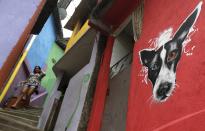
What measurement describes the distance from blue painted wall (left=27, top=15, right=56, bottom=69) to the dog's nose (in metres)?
10.00

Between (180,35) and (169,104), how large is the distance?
111 cm

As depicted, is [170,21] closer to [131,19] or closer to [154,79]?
[154,79]

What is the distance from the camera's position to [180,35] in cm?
475

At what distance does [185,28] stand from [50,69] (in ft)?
38.9

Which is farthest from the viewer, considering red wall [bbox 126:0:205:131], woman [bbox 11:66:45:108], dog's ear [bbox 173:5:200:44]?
woman [bbox 11:66:45:108]

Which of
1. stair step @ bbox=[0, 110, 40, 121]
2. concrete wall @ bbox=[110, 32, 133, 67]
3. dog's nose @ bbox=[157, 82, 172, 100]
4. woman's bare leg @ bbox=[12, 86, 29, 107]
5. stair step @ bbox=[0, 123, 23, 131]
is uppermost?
concrete wall @ bbox=[110, 32, 133, 67]

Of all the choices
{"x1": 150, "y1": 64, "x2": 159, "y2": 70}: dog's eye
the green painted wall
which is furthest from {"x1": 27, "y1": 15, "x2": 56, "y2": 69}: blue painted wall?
{"x1": 150, "y1": 64, "x2": 159, "y2": 70}: dog's eye

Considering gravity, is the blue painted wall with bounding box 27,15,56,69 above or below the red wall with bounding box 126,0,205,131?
above

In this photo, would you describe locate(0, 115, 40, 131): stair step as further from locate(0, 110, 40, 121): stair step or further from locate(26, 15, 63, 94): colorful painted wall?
locate(26, 15, 63, 94): colorful painted wall

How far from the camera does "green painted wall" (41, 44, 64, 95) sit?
15.2 metres

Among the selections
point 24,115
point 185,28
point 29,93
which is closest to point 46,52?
point 29,93

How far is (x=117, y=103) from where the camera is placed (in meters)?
6.98

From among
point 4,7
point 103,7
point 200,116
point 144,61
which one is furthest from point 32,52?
point 200,116

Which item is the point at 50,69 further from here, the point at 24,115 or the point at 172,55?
the point at 172,55
